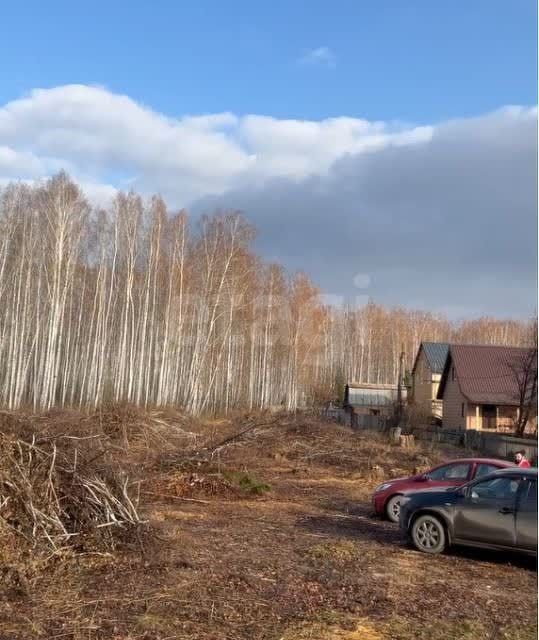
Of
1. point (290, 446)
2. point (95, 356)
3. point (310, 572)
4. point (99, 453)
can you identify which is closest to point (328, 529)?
point (310, 572)

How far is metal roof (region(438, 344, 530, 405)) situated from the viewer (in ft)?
131

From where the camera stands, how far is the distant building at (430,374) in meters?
52.1

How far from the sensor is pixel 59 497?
31.6 feet

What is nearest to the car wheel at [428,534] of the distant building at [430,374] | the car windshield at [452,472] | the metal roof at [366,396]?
the car windshield at [452,472]

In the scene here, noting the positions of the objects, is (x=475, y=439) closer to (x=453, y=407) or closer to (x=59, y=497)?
(x=453, y=407)

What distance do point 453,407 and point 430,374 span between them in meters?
10.7

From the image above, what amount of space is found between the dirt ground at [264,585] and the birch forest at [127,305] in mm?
21406

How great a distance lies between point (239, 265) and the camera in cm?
4334

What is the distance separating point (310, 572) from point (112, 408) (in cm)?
1595

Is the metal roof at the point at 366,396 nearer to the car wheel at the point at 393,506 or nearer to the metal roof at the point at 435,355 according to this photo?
the metal roof at the point at 435,355

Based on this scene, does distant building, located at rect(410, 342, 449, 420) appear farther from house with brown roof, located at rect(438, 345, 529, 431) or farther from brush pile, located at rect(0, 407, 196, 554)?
brush pile, located at rect(0, 407, 196, 554)

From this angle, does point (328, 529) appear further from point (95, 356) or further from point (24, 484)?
point (95, 356)

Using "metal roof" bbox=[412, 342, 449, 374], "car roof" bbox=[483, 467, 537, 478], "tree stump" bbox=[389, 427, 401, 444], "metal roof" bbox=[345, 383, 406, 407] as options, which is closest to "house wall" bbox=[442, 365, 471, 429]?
"metal roof" bbox=[412, 342, 449, 374]

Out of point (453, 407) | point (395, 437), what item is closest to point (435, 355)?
point (453, 407)
